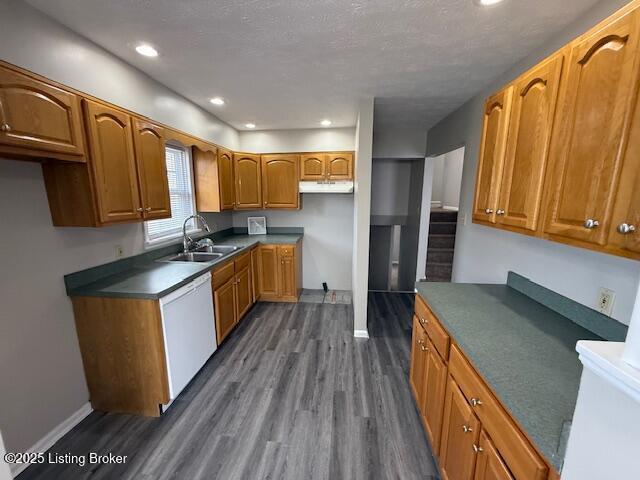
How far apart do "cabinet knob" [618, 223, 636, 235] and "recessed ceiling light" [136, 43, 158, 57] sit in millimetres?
2600

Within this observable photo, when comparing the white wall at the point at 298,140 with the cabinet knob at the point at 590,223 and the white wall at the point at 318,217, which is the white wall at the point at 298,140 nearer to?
the white wall at the point at 318,217

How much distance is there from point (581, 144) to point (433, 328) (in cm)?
110

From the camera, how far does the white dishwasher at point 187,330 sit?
1.86m

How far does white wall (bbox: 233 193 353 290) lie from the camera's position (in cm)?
405

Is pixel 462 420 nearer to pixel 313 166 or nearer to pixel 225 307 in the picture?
pixel 225 307

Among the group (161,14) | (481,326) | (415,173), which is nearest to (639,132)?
(481,326)

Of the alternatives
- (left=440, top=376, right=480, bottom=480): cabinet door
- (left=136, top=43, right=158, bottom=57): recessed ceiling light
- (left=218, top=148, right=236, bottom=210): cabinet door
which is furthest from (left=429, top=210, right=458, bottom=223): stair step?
(left=136, top=43, right=158, bottom=57): recessed ceiling light

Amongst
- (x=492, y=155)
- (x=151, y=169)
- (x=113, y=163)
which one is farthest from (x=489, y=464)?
(x=151, y=169)

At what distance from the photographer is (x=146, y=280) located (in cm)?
194

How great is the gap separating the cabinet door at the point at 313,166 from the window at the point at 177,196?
4.87ft

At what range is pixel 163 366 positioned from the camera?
5.96ft

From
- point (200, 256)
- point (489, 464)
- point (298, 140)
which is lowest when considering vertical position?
point (489, 464)

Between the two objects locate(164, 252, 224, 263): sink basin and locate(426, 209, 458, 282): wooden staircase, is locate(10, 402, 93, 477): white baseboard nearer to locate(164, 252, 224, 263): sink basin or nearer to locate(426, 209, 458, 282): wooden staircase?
locate(164, 252, 224, 263): sink basin

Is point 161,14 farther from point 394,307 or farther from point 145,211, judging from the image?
point 394,307
